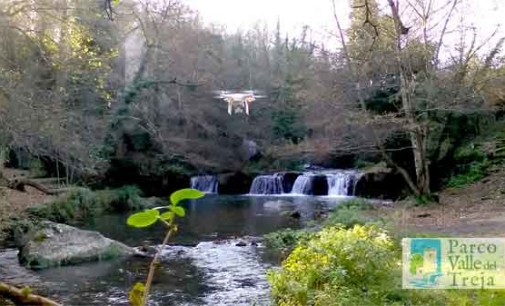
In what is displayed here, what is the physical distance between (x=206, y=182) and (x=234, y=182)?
136 centimetres

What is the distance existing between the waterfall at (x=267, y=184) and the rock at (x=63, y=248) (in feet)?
47.8

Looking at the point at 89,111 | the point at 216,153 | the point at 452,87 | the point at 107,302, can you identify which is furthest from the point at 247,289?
the point at 216,153

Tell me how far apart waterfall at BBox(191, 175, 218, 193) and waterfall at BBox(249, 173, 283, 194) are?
6.39ft

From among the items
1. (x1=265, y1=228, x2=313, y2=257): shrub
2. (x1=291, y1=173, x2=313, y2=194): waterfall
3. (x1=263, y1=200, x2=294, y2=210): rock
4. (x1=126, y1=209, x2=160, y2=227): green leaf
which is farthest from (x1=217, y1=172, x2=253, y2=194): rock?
(x1=126, y1=209, x2=160, y2=227): green leaf

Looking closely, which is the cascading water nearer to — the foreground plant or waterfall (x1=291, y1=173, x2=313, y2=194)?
waterfall (x1=291, y1=173, x2=313, y2=194)

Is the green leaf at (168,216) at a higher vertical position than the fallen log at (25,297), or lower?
higher

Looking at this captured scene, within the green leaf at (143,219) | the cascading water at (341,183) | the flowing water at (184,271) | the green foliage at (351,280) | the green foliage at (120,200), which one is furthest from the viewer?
the cascading water at (341,183)

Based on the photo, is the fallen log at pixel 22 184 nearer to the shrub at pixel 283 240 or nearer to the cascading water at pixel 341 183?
the shrub at pixel 283 240

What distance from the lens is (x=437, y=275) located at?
20.3 ft

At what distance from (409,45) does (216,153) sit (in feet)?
42.6

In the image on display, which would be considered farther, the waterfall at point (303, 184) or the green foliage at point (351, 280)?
the waterfall at point (303, 184)

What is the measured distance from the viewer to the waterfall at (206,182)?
28.3m

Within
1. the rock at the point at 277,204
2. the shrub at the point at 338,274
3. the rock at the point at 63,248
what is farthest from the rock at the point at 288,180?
the shrub at the point at 338,274

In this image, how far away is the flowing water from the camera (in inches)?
354
